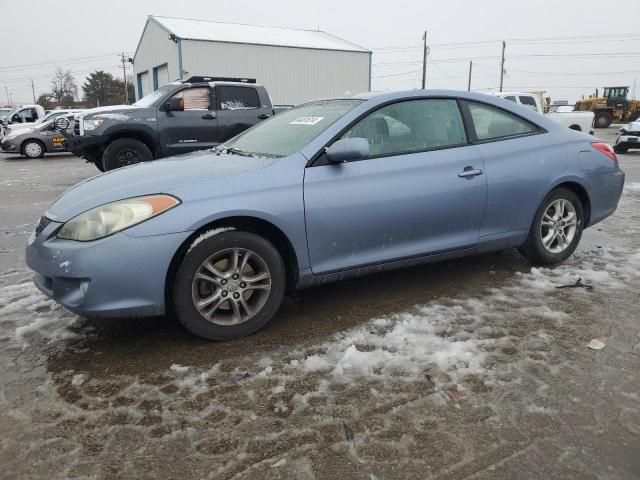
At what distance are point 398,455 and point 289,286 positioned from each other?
1.49 meters

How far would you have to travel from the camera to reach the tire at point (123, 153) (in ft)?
29.2

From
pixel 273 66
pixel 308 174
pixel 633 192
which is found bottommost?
pixel 633 192

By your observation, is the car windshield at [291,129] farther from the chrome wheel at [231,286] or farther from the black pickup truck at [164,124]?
the black pickup truck at [164,124]

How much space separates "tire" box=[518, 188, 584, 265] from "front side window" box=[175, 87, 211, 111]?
22.7 feet

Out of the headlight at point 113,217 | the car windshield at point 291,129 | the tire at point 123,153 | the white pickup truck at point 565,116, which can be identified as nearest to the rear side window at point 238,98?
the tire at point 123,153

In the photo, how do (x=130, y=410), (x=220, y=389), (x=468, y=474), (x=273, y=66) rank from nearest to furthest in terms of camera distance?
(x=468, y=474) → (x=130, y=410) → (x=220, y=389) → (x=273, y=66)

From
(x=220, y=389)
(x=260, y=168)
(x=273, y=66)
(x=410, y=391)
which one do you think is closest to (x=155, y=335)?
(x=220, y=389)

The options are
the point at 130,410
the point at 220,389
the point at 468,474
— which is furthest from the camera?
the point at 220,389

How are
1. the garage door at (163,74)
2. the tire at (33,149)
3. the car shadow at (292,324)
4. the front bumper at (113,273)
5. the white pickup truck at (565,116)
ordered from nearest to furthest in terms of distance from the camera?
the front bumper at (113,273) < the car shadow at (292,324) < the white pickup truck at (565,116) < the tire at (33,149) < the garage door at (163,74)

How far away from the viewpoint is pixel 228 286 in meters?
3.07

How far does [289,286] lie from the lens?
3.38 m

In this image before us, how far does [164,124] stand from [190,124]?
46 cm

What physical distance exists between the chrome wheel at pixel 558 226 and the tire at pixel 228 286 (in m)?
2.43

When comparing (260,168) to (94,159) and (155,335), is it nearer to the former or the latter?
(155,335)
